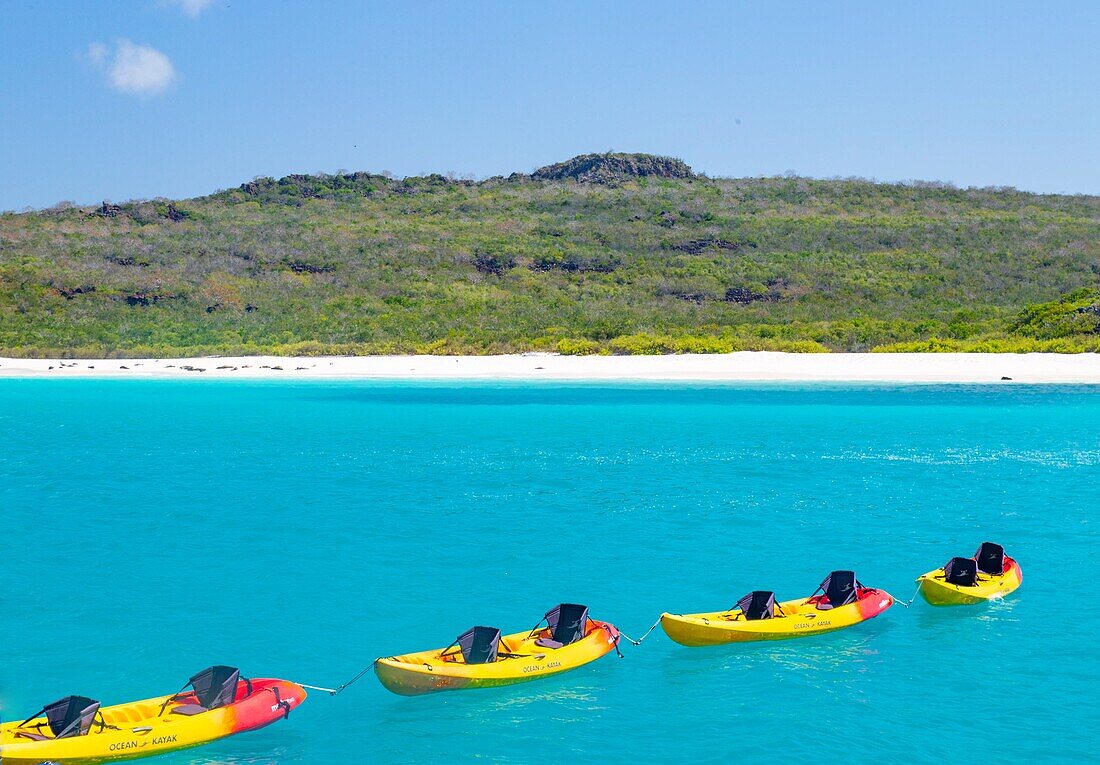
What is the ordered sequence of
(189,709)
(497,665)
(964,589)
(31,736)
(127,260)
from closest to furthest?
1. (31,736)
2. (189,709)
3. (497,665)
4. (964,589)
5. (127,260)

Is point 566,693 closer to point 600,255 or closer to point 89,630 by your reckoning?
point 89,630

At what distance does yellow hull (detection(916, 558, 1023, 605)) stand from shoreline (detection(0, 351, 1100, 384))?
38.6 m

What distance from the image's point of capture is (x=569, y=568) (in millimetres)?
20047

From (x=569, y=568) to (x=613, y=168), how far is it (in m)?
123

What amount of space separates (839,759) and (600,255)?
277ft

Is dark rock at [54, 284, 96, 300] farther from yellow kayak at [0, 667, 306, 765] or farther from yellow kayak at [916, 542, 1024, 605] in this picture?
yellow kayak at [916, 542, 1024, 605]

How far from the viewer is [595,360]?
62969 mm

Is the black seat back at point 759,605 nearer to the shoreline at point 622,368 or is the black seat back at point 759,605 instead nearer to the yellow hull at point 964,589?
the yellow hull at point 964,589

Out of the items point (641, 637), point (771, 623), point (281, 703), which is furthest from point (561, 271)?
point (281, 703)

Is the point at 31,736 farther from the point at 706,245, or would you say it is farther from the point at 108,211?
the point at 108,211

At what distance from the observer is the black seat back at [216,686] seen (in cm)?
1277

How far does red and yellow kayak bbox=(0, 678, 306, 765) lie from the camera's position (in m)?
11.7

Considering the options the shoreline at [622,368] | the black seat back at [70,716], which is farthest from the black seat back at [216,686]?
the shoreline at [622,368]

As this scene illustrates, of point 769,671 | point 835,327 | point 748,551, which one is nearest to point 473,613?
point 769,671
